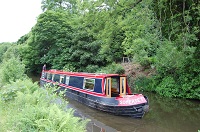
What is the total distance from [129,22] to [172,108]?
494 cm

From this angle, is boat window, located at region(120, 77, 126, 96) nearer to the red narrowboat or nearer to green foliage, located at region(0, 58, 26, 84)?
the red narrowboat

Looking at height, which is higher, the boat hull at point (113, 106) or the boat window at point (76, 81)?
the boat window at point (76, 81)

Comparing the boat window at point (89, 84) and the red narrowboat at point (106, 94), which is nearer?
the red narrowboat at point (106, 94)

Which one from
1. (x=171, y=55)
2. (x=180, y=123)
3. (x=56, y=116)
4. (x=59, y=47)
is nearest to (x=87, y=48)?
(x=59, y=47)

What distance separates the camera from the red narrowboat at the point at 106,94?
8.20m

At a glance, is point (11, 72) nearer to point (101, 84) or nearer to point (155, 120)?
point (101, 84)

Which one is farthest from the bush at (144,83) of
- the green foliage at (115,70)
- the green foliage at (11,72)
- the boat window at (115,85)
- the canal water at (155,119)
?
the green foliage at (11,72)

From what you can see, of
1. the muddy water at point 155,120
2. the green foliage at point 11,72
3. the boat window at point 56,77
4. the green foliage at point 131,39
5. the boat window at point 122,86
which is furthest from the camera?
the boat window at point 56,77

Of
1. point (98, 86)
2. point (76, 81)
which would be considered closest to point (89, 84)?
point (98, 86)

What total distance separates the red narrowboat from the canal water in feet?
1.05

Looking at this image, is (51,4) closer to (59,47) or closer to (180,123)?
(59,47)

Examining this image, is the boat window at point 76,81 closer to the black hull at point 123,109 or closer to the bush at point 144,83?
the black hull at point 123,109

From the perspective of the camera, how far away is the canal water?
7320mm

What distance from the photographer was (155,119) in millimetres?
8328
